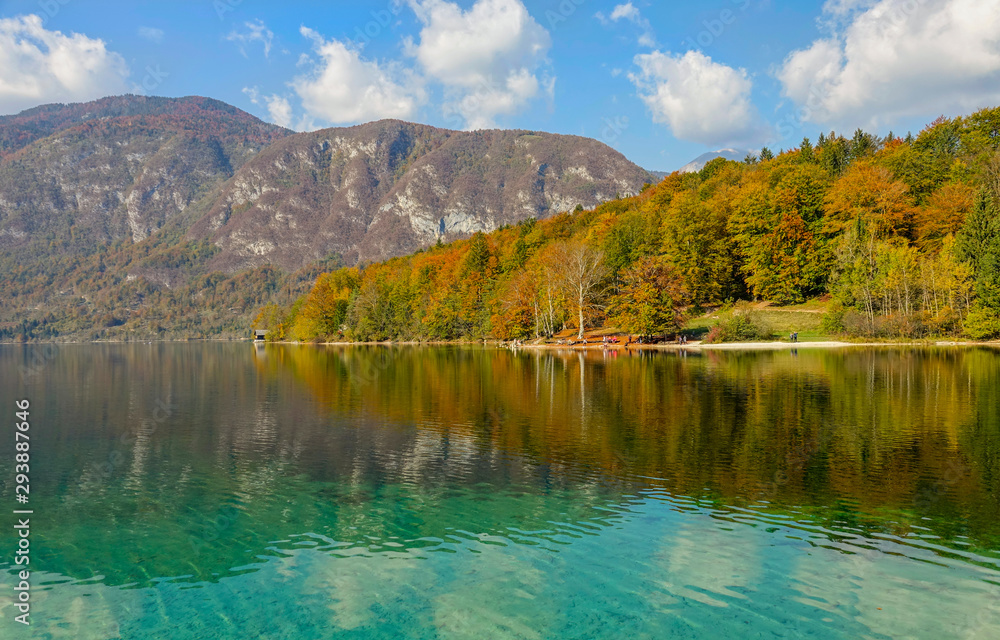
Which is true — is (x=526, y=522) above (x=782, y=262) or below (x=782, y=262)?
below

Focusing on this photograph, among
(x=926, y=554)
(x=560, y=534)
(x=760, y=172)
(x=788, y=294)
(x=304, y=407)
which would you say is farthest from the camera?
(x=760, y=172)

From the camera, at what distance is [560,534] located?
41.9 feet

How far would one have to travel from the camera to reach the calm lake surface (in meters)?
9.38

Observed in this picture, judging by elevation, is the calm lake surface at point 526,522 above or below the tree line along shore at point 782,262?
below

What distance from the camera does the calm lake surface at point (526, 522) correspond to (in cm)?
938

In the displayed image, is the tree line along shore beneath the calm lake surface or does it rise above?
above

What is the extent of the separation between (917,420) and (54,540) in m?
29.0

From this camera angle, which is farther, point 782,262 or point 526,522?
point 782,262

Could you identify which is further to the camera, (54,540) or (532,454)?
(532,454)

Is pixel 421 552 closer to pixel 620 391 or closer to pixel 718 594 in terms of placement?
pixel 718 594

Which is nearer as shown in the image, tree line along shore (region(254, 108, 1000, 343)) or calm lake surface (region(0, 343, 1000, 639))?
calm lake surface (region(0, 343, 1000, 639))

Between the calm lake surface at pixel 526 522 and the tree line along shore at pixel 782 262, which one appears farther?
the tree line along shore at pixel 782 262

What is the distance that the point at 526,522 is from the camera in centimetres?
1360

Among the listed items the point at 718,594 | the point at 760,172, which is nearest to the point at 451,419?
the point at 718,594
